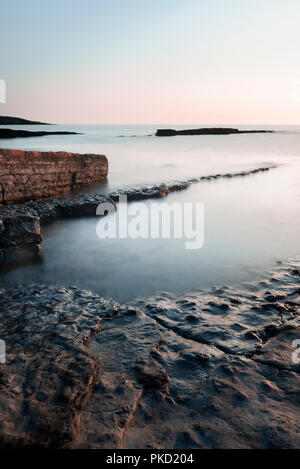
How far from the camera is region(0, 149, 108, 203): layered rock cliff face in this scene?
613cm

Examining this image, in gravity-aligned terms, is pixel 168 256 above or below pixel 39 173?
below

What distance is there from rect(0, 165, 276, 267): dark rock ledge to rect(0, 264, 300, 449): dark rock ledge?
1119 millimetres

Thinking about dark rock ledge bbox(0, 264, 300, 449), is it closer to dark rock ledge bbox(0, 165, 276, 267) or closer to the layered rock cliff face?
dark rock ledge bbox(0, 165, 276, 267)

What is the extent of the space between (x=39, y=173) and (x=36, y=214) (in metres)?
2.75

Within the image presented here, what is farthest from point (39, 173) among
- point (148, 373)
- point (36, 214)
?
point (148, 373)

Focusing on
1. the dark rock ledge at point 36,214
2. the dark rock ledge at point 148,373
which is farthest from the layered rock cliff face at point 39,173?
the dark rock ledge at point 148,373

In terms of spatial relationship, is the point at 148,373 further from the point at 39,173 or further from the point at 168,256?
the point at 39,173

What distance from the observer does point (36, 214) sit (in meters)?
4.59

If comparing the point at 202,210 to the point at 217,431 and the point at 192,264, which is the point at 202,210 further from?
the point at 217,431

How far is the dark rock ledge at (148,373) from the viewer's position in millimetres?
1461

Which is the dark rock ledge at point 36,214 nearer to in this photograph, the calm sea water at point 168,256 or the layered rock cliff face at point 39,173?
the calm sea water at point 168,256

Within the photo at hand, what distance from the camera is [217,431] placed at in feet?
4.92

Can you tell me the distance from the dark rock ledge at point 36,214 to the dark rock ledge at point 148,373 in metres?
1.12
